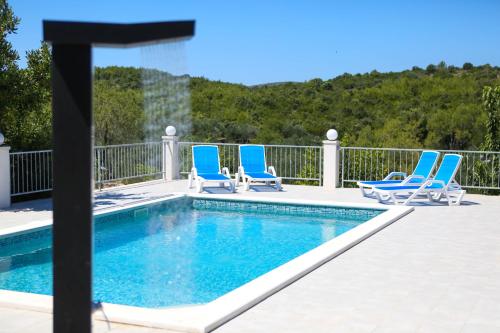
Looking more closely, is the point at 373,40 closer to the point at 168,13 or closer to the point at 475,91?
the point at 475,91

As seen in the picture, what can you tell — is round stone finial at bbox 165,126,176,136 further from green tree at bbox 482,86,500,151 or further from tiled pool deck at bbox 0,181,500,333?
green tree at bbox 482,86,500,151

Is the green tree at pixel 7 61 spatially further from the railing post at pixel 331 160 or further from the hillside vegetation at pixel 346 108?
the hillside vegetation at pixel 346 108

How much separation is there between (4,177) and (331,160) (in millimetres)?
6705

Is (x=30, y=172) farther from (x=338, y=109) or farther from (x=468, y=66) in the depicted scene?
(x=468, y=66)

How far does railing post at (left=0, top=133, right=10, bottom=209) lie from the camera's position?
10.9m

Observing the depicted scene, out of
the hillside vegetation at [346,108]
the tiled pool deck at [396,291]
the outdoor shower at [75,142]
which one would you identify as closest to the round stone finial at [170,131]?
the tiled pool deck at [396,291]

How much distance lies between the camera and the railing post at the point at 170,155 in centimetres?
1498

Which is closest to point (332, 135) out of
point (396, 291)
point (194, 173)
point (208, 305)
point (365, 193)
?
point (365, 193)

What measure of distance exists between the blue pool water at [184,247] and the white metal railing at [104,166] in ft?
7.31

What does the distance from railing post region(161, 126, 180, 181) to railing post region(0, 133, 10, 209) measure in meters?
4.59

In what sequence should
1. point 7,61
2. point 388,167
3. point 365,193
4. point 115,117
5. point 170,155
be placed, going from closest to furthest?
point 7,61, point 365,193, point 388,167, point 170,155, point 115,117

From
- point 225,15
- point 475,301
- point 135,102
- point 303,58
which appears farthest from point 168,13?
point 475,301

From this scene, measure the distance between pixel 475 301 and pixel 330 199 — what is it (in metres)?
6.80

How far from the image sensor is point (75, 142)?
298 centimetres
